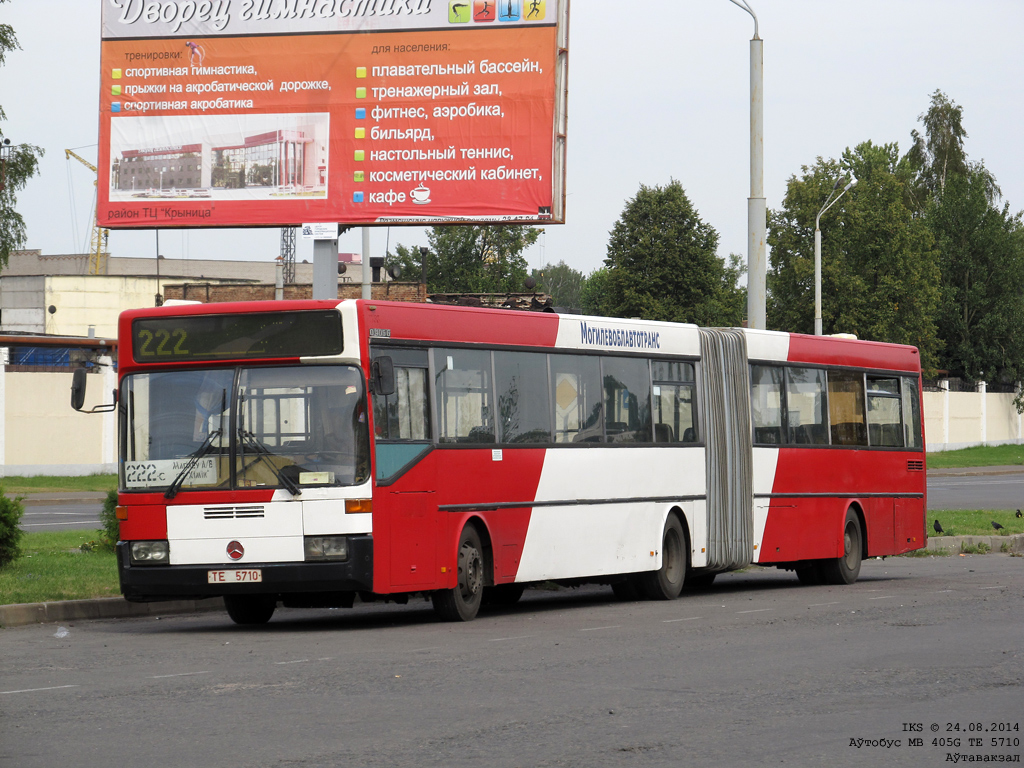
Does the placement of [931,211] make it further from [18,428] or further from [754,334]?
[754,334]

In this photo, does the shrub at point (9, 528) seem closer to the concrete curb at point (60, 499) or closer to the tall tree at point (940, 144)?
the concrete curb at point (60, 499)

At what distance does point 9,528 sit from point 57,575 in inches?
35.5

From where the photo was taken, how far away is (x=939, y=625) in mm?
13055

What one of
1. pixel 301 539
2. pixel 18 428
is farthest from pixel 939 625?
pixel 18 428

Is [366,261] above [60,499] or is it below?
above

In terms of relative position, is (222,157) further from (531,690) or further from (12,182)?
(12,182)

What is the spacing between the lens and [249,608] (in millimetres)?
Answer: 14414

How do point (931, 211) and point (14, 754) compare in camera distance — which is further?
point (931, 211)

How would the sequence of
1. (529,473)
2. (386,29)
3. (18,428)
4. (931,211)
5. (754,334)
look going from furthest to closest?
(931,211) < (18,428) < (386,29) < (754,334) < (529,473)

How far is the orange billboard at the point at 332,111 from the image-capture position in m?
21.0

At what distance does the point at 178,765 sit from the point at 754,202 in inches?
654

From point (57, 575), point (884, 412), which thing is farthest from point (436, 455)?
point (884, 412)

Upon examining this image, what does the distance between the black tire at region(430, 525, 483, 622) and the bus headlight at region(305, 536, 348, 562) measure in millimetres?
1362

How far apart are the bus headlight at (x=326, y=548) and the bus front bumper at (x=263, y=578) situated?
0.05 m
